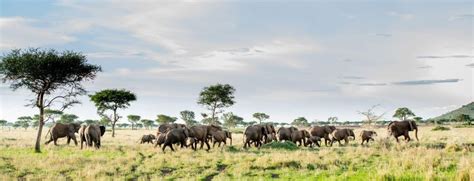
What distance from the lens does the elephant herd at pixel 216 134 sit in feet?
105

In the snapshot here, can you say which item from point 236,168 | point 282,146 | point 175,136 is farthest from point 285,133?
point 236,168

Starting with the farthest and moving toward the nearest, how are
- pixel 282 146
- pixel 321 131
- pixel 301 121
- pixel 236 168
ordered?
pixel 301 121
pixel 321 131
pixel 282 146
pixel 236 168

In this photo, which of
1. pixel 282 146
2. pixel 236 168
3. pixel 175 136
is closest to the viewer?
pixel 236 168

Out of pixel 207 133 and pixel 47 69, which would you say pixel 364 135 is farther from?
pixel 47 69

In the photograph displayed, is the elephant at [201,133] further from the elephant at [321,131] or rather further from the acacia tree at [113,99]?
the acacia tree at [113,99]

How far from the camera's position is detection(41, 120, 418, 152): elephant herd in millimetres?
32062

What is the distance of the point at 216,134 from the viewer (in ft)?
116

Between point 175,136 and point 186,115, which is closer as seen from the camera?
point 175,136

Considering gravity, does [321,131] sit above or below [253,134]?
above

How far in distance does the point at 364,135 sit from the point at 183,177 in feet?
81.1

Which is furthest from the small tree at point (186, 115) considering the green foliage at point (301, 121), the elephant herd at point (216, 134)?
the elephant herd at point (216, 134)

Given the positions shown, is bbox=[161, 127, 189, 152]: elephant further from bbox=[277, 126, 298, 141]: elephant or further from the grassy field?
bbox=[277, 126, 298, 141]: elephant

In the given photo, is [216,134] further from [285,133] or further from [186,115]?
[186,115]

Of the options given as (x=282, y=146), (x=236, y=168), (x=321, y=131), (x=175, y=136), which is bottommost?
(x=236, y=168)
